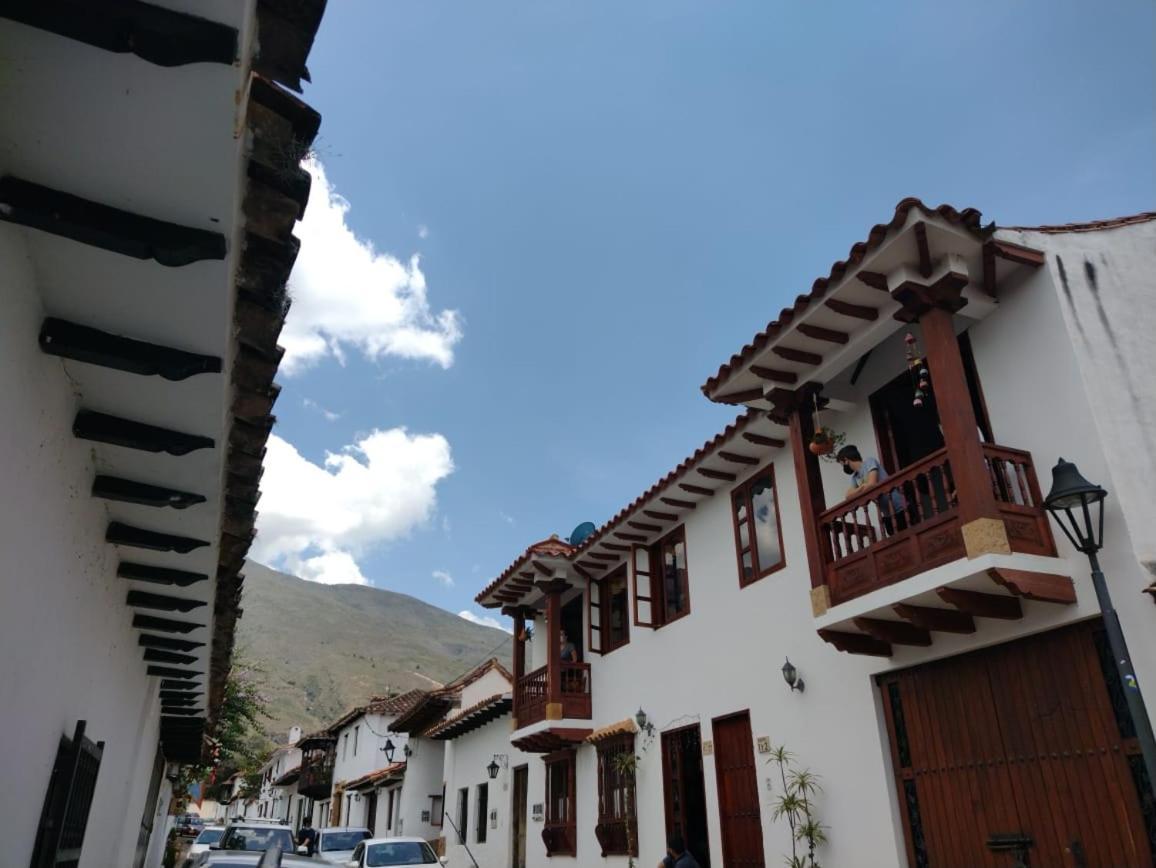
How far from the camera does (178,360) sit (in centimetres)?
377

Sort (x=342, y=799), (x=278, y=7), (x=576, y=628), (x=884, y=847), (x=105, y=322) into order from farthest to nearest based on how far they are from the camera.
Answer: (x=342, y=799)
(x=576, y=628)
(x=884, y=847)
(x=105, y=322)
(x=278, y=7)

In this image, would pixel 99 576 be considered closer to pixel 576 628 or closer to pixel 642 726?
pixel 642 726

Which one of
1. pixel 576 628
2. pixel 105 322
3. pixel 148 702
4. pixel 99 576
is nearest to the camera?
pixel 105 322

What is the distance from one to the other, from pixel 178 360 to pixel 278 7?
68.4 inches

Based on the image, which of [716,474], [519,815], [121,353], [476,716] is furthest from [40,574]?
[476,716]

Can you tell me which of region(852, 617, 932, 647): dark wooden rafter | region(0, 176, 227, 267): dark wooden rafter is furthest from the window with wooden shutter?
region(852, 617, 932, 647): dark wooden rafter

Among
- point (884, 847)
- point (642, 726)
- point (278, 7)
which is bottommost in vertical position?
point (884, 847)

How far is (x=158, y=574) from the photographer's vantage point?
22.5 feet

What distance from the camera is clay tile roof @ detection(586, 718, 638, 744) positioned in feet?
42.7

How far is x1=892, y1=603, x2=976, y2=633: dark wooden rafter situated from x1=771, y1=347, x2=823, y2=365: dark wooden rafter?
280 cm

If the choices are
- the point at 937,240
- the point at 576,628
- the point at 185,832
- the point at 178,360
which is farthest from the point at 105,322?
the point at 185,832

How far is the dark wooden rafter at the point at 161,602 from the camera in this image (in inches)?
293

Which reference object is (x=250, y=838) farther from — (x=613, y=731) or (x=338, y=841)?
(x=613, y=731)

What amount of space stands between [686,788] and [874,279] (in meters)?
8.14
